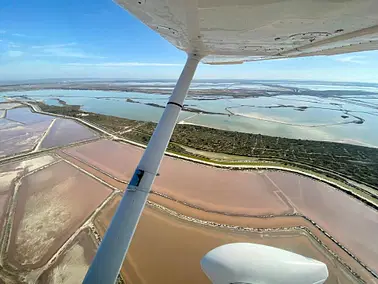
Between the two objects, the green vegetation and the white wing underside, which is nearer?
the white wing underside

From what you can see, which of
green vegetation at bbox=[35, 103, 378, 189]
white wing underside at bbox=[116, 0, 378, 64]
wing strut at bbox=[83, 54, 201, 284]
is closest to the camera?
white wing underside at bbox=[116, 0, 378, 64]

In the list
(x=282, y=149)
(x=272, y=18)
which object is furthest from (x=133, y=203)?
(x=282, y=149)

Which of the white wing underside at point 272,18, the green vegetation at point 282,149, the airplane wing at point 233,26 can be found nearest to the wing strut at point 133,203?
the airplane wing at point 233,26

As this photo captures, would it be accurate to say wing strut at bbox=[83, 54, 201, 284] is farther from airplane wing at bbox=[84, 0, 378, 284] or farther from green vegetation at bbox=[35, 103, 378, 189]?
green vegetation at bbox=[35, 103, 378, 189]

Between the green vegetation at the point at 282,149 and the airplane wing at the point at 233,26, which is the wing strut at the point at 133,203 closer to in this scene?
the airplane wing at the point at 233,26

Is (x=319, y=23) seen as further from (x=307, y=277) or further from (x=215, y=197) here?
(x=215, y=197)

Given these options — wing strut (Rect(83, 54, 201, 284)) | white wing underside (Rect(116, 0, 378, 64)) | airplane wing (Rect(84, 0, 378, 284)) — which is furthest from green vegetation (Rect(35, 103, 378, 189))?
white wing underside (Rect(116, 0, 378, 64))

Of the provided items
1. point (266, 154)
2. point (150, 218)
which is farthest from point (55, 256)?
point (266, 154)

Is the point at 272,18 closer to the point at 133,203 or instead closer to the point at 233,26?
the point at 233,26
